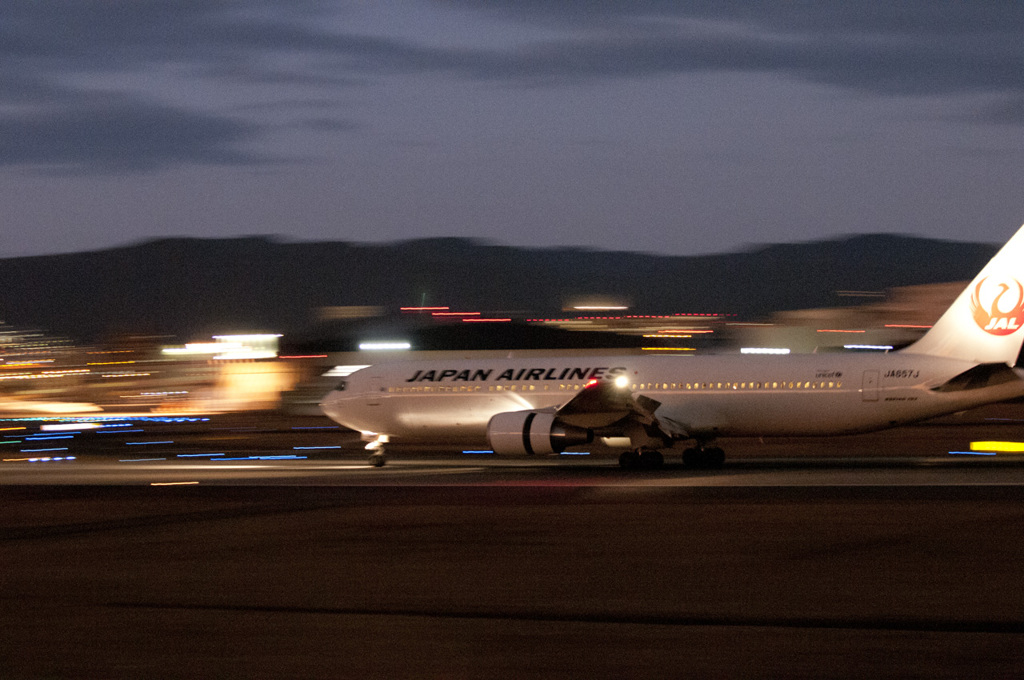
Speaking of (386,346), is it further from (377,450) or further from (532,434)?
(532,434)

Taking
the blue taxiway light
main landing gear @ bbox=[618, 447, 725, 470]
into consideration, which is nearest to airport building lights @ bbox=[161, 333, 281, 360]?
the blue taxiway light

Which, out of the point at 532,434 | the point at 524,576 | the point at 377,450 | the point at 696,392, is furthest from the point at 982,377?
the point at 524,576

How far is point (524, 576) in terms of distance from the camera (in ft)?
39.1

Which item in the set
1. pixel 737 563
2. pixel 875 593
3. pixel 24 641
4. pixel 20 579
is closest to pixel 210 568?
pixel 20 579

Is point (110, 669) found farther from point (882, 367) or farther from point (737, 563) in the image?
point (882, 367)

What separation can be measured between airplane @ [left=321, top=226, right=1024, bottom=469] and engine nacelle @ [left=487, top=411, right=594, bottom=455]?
0.09ft

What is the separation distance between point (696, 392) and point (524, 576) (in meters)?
15.3

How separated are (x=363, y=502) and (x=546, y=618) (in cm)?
1020

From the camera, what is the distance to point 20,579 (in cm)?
1250

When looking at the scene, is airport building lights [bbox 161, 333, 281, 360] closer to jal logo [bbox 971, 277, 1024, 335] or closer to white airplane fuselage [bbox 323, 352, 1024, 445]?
white airplane fuselage [bbox 323, 352, 1024, 445]

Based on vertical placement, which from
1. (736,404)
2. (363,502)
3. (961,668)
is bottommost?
(961,668)

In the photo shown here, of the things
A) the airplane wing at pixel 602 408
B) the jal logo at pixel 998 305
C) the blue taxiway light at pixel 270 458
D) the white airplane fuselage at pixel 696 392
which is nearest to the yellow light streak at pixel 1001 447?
the jal logo at pixel 998 305

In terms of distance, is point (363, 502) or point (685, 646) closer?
point (685, 646)

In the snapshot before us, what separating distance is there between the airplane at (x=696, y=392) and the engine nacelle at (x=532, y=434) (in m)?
0.03
